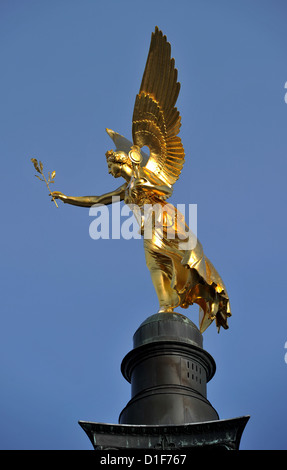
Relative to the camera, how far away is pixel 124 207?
19578 mm

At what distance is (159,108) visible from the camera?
19734 mm

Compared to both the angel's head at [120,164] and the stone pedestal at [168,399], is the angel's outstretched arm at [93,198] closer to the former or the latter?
the angel's head at [120,164]

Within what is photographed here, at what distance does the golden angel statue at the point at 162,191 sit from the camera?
17.8 meters

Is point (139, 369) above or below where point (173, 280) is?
below

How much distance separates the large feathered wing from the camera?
19688 millimetres

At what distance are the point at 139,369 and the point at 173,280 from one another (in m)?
2.28

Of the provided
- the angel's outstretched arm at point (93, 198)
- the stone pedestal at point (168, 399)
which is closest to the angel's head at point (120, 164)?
the angel's outstretched arm at point (93, 198)

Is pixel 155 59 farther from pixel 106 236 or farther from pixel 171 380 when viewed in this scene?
pixel 171 380

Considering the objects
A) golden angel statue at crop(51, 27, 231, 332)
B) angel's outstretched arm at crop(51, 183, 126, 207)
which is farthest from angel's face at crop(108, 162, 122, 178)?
angel's outstretched arm at crop(51, 183, 126, 207)

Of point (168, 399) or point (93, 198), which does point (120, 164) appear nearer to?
point (93, 198)

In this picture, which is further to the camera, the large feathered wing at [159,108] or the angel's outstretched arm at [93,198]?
the large feathered wing at [159,108]

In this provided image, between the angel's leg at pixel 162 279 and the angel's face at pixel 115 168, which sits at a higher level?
the angel's face at pixel 115 168
